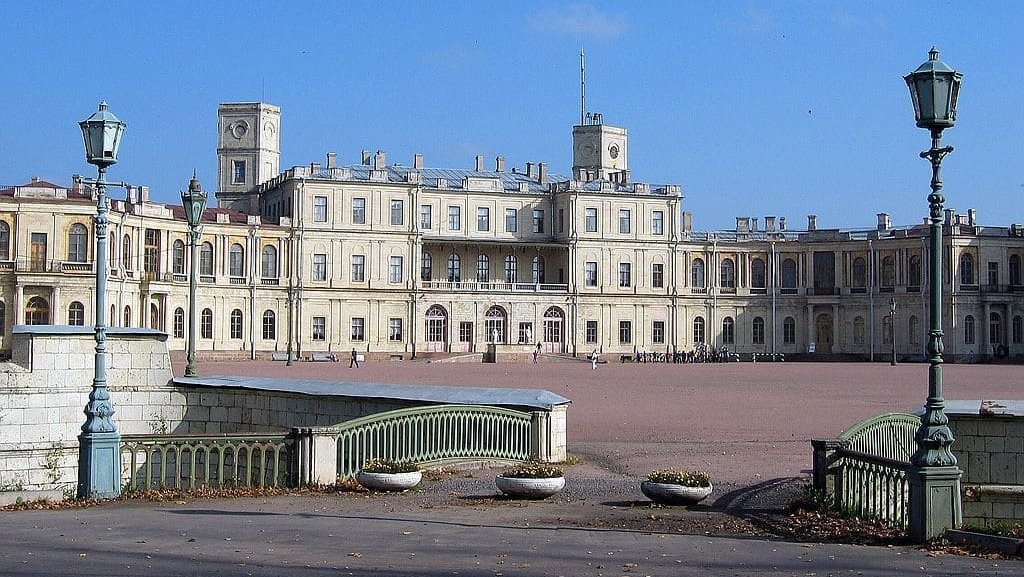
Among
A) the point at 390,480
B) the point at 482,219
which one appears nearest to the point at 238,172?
the point at 482,219

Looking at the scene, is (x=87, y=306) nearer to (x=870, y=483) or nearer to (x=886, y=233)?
(x=886, y=233)

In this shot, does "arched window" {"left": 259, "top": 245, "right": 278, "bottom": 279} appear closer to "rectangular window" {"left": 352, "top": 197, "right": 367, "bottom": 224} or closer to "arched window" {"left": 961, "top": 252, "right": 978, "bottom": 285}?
"rectangular window" {"left": 352, "top": 197, "right": 367, "bottom": 224}

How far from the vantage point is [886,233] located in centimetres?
8144

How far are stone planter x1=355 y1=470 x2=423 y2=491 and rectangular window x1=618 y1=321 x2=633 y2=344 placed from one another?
217 feet

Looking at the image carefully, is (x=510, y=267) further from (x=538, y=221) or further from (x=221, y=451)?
(x=221, y=451)

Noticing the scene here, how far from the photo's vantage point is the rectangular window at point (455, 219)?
261 feet

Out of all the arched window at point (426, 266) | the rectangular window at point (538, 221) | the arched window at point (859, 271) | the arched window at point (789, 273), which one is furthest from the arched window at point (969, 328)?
the arched window at point (426, 266)

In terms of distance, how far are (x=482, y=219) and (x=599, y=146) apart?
766 inches

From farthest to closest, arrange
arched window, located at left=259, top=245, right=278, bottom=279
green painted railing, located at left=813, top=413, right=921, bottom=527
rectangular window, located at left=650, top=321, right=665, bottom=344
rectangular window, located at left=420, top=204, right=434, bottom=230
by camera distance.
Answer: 1. rectangular window, located at left=650, top=321, right=665, bottom=344
2. rectangular window, located at left=420, top=204, right=434, bottom=230
3. arched window, located at left=259, top=245, right=278, bottom=279
4. green painted railing, located at left=813, top=413, right=921, bottom=527

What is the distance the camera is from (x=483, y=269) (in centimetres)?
8156

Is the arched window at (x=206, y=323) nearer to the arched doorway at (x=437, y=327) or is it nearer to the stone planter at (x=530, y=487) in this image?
the arched doorway at (x=437, y=327)

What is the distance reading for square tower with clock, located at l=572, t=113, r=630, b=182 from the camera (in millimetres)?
96938

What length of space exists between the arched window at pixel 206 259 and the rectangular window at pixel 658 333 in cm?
2706

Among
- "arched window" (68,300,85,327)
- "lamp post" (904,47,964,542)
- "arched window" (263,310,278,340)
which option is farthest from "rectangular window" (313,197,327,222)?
"lamp post" (904,47,964,542)
